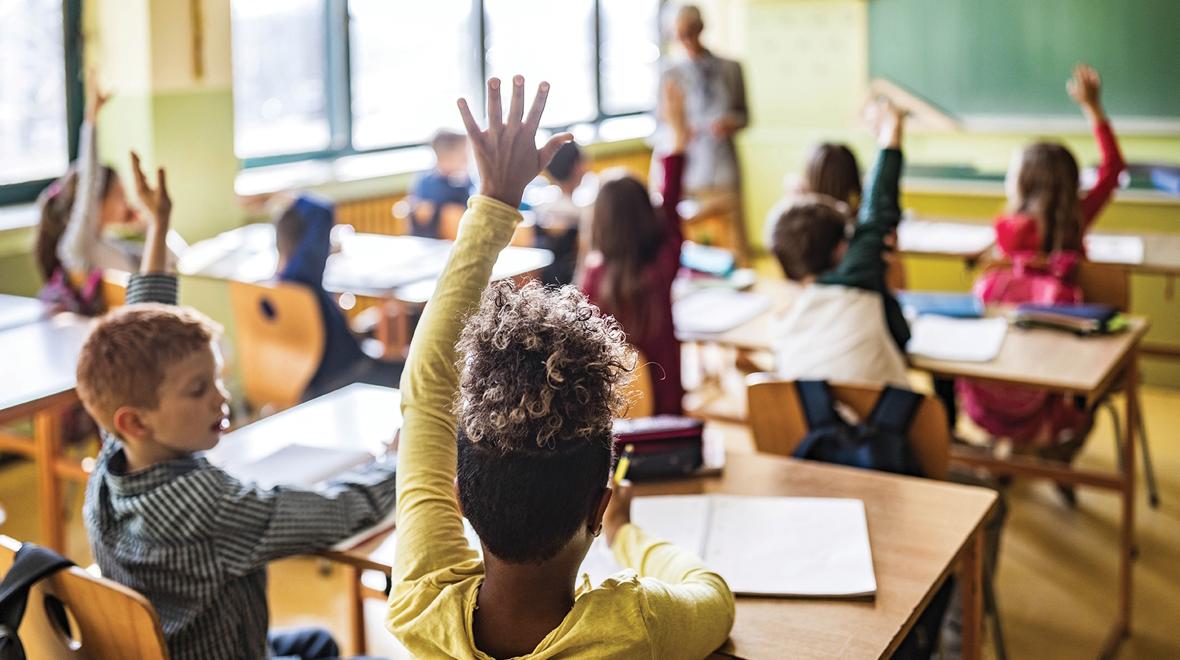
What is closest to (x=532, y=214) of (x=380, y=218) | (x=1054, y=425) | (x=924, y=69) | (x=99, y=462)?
(x=380, y=218)

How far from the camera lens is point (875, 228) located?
2605 mm

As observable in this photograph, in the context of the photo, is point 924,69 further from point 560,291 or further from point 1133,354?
point 560,291

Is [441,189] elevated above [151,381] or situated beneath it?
elevated above

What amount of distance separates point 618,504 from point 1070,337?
185cm

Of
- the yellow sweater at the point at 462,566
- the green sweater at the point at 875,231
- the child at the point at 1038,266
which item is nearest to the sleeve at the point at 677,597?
the yellow sweater at the point at 462,566

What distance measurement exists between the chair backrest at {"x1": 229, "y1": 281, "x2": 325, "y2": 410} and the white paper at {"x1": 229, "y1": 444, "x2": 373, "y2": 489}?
1323 millimetres

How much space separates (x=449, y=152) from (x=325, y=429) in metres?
2.93

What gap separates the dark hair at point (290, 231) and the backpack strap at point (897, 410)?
6.75ft

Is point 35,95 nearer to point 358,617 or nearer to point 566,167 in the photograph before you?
point 566,167

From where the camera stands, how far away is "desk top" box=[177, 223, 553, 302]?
3.67 meters

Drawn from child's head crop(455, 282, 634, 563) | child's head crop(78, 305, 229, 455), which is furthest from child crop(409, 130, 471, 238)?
child's head crop(455, 282, 634, 563)

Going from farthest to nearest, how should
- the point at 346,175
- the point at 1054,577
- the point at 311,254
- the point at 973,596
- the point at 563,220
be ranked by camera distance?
the point at 346,175 → the point at 563,220 → the point at 311,254 → the point at 1054,577 → the point at 973,596

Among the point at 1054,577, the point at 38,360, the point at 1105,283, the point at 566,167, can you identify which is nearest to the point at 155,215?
the point at 38,360

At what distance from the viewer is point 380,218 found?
19.1ft
